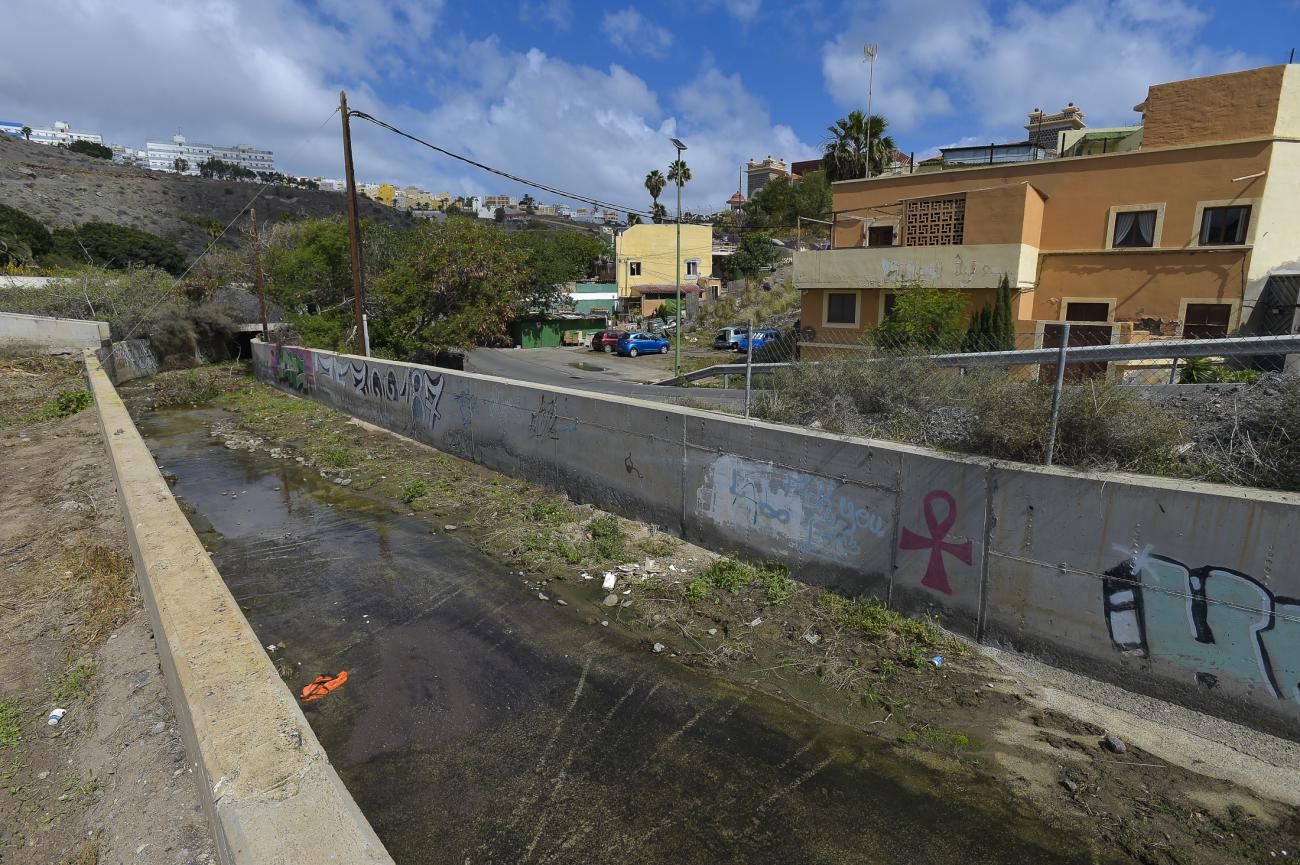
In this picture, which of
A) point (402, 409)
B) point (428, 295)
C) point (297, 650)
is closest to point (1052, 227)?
point (402, 409)

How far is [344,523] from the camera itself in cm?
927

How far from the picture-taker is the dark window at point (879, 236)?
86.0 ft

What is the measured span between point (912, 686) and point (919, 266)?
20947 millimetres

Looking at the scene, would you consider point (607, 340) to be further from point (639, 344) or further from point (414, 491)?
point (414, 491)

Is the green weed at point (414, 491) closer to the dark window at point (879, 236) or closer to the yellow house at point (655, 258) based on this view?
the dark window at point (879, 236)

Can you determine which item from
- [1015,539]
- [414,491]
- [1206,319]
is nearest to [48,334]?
[414,491]

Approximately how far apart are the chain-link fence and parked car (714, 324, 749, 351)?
29804 millimetres

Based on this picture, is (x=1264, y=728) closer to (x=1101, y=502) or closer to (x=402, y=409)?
(x=1101, y=502)

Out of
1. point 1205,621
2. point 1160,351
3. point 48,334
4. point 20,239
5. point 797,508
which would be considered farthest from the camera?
point 20,239

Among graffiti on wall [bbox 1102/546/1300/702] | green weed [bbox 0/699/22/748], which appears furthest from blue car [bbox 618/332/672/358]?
green weed [bbox 0/699/22/748]

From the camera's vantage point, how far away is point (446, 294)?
90.7 feet

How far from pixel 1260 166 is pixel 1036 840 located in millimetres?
22835

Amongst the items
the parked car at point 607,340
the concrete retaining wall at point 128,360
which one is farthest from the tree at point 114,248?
the parked car at point 607,340

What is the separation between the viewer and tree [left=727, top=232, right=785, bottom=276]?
183 ft
